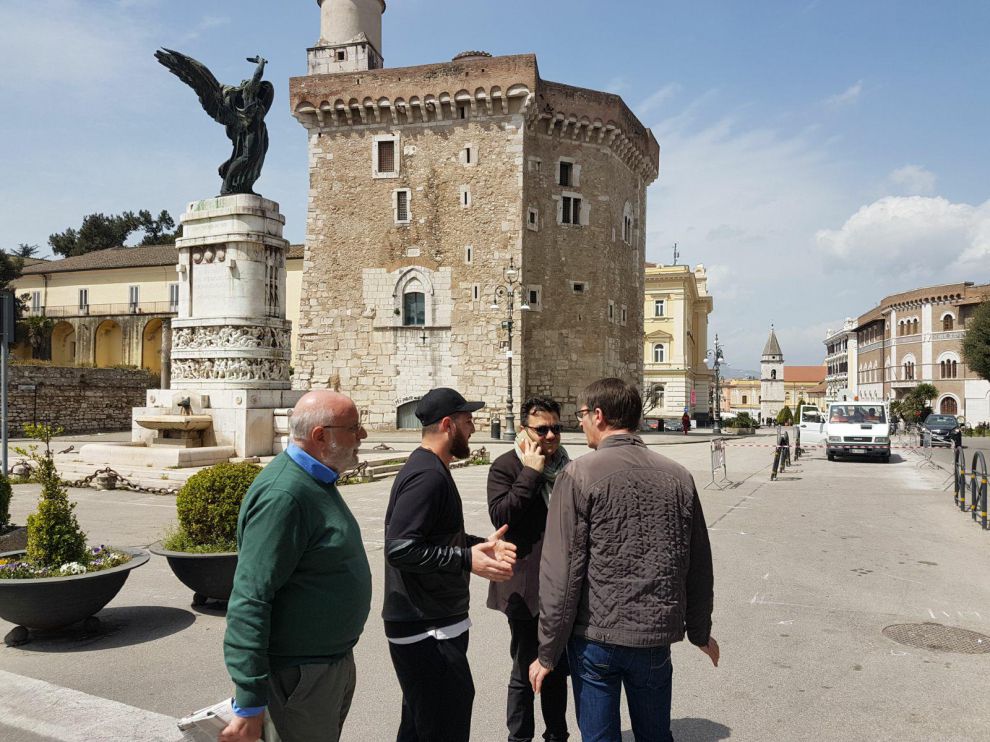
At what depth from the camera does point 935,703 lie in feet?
15.1

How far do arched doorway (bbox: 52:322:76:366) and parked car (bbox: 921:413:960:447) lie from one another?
176 ft

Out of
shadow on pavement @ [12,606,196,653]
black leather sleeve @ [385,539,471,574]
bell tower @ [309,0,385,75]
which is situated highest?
bell tower @ [309,0,385,75]

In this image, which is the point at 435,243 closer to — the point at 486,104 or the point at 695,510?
the point at 486,104

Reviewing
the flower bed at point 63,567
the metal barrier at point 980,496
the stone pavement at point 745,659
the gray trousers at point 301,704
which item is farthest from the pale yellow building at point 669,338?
the gray trousers at point 301,704

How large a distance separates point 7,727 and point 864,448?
22.9 metres

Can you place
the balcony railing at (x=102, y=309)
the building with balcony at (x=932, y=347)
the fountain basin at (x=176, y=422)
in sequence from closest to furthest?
the fountain basin at (x=176, y=422)
the balcony railing at (x=102, y=309)
the building with balcony at (x=932, y=347)

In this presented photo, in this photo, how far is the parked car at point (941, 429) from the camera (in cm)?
3278

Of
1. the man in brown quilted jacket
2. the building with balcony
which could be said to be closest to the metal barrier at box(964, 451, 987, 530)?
the man in brown quilted jacket

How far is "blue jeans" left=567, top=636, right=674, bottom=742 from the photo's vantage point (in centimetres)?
298

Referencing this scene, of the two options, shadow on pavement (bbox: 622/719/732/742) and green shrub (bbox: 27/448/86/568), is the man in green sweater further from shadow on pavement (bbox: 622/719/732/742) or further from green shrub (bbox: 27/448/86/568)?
green shrub (bbox: 27/448/86/568)

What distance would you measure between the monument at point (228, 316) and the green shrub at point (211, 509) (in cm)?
951

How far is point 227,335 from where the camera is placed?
15859 millimetres

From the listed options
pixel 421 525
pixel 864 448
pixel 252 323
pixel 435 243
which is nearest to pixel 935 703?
pixel 421 525

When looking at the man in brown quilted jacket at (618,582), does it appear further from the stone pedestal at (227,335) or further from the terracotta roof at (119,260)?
the terracotta roof at (119,260)
